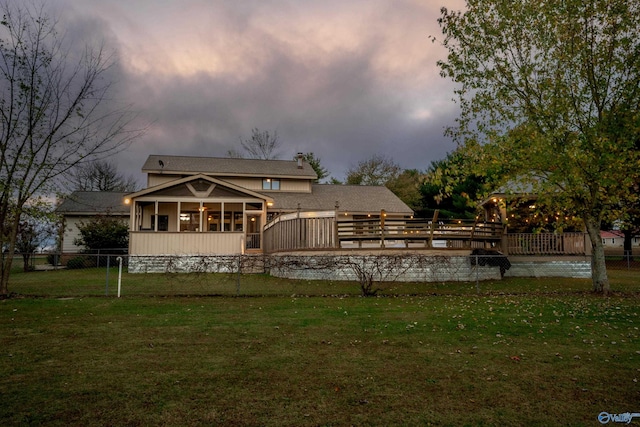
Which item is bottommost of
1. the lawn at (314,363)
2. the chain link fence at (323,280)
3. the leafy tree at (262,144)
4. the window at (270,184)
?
the lawn at (314,363)

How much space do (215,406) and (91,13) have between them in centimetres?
1357

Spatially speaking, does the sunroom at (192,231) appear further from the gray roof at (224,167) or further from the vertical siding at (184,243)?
the gray roof at (224,167)

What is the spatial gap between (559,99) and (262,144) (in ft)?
126

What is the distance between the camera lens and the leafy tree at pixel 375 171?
158 ft

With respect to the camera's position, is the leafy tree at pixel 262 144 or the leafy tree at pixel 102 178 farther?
the leafy tree at pixel 102 178

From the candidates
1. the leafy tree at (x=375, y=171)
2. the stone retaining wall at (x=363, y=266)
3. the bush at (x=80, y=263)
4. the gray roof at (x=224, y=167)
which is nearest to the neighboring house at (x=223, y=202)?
the gray roof at (x=224, y=167)

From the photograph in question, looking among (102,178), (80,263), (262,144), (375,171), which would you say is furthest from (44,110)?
(102,178)

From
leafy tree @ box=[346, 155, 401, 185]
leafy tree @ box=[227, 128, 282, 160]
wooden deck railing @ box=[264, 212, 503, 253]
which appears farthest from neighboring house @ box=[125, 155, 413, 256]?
leafy tree @ box=[227, 128, 282, 160]

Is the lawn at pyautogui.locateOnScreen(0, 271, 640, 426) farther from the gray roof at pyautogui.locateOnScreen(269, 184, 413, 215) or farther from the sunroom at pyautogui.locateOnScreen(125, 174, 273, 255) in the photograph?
the gray roof at pyautogui.locateOnScreen(269, 184, 413, 215)

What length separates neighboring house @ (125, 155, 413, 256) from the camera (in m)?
21.6

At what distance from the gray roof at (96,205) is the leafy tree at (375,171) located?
27126 millimetres

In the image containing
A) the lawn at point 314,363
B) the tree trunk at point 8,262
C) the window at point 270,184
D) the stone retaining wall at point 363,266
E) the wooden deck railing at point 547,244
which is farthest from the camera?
the window at point 270,184

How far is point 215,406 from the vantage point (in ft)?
13.3

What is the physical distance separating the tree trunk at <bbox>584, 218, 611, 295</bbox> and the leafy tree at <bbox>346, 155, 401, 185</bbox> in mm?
34031
